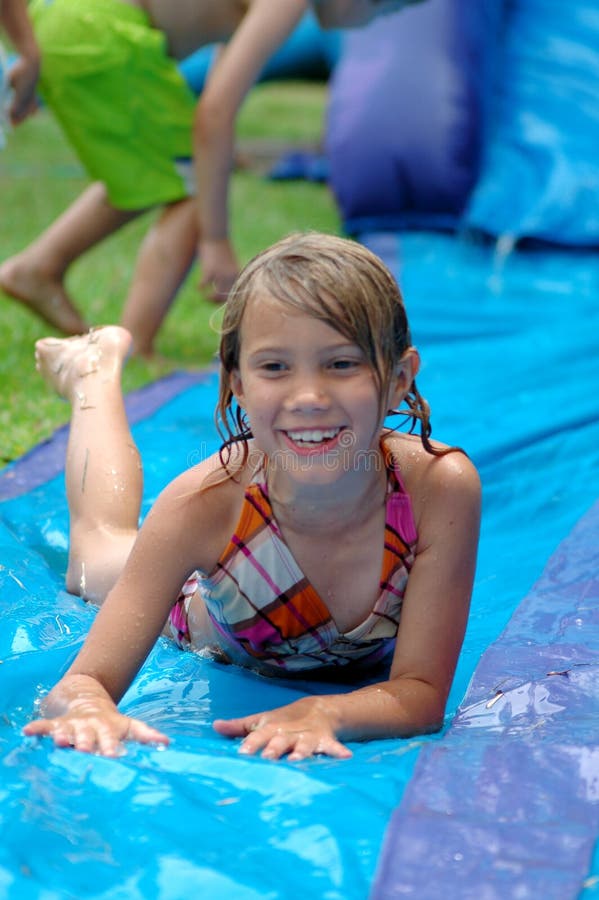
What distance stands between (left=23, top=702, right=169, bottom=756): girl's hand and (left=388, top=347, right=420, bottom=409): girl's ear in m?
0.52

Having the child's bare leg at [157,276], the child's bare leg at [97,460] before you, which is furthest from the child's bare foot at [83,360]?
the child's bare leg at [157,276]

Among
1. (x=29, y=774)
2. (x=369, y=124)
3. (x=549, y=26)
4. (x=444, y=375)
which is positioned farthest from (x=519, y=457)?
(x=549, y=26)

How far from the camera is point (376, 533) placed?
1820mm

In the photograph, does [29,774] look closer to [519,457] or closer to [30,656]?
[30,656]

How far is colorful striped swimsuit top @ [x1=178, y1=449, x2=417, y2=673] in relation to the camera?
1.81m

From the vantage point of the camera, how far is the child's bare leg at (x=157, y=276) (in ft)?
12.6

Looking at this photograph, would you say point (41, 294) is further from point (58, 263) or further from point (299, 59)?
point (299, 59)

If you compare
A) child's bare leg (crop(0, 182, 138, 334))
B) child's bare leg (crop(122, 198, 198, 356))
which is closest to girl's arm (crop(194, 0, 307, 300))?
child's bare leg (crop(122, 198, 198, 356))

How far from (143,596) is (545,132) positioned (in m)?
3.64

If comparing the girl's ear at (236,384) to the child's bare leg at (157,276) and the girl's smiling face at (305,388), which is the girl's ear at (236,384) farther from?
the child's bare leg at (157,276)

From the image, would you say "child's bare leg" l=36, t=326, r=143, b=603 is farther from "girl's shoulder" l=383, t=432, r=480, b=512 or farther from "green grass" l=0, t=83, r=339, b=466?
"girl's shoulder" l=383, t=432, r=480, b=512

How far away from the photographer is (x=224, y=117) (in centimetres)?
361

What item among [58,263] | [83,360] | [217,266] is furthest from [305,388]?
[58,263]

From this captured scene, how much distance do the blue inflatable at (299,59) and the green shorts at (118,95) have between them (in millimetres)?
2947
